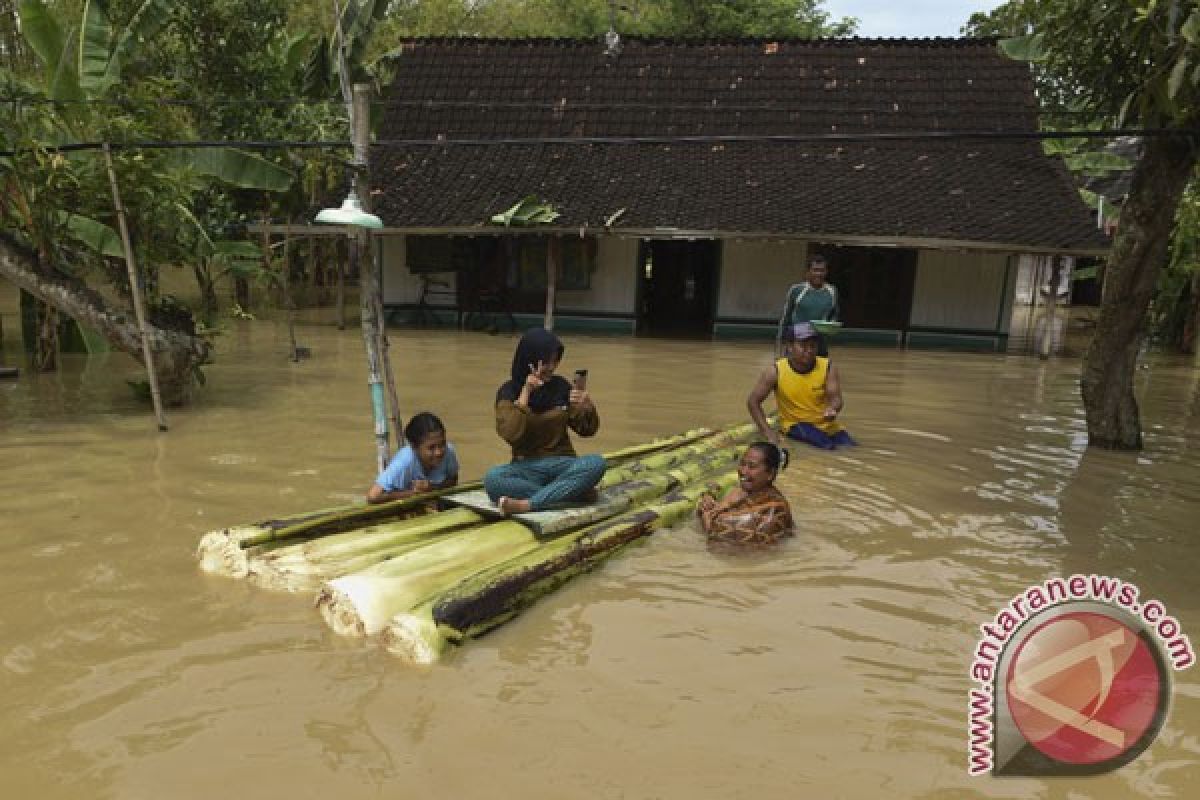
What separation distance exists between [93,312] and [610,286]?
9.31m

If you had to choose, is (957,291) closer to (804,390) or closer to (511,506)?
(804,390)

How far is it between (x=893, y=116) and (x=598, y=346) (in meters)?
7.05

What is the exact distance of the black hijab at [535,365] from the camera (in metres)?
→ 4.69

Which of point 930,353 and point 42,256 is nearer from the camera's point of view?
point 42,256

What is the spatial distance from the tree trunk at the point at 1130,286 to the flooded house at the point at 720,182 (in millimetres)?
6125

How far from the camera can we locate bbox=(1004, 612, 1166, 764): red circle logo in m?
2.26

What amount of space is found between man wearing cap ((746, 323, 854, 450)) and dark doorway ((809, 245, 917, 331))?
8771 mm

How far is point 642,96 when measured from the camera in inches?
661

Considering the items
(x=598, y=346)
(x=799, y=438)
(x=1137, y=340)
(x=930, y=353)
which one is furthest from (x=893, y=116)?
(x=799, y=438)

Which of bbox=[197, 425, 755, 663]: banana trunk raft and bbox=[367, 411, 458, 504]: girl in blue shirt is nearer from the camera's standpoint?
bbox=[197, 425, 755, 663]: banana trunk raft

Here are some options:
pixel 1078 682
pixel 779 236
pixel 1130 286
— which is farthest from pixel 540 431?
pixel 779 236

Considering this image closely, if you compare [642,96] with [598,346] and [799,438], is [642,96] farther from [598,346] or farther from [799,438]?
[799,438]

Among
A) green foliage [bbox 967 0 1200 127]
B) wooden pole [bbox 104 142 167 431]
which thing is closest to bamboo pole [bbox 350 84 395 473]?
wooden pole [bbox 104 142 167 431]

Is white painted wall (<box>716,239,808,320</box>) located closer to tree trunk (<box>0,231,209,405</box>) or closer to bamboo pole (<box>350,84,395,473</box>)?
tree trunk (<box>0,231,209,405</box>)
